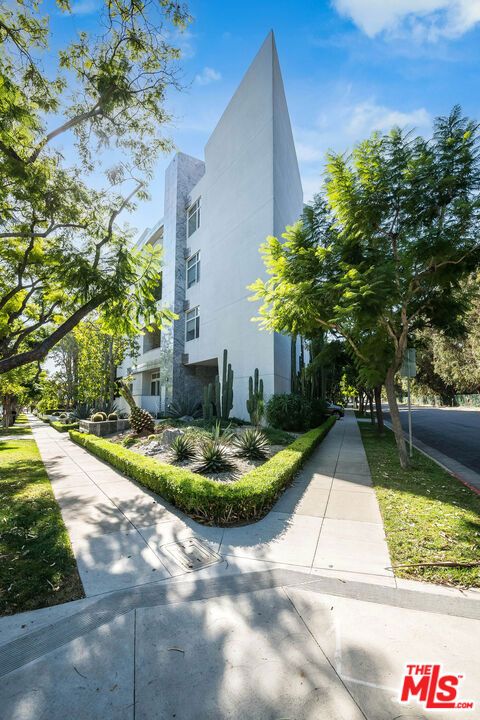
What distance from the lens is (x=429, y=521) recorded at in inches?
201

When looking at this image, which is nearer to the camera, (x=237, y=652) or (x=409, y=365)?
(x=237, y=652)

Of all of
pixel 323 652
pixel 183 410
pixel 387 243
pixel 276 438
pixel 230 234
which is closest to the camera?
pixel 323 652

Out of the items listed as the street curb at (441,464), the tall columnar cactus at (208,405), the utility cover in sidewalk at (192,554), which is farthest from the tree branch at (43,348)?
the street curb at (441,464)

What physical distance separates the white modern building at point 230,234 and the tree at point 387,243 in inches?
250

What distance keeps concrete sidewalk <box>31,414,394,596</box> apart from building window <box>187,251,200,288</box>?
17.4 m

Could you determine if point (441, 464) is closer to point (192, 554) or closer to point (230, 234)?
point (192, 554)

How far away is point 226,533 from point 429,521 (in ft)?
10.5

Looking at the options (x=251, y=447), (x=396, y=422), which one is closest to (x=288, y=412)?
(x=251, y=447)

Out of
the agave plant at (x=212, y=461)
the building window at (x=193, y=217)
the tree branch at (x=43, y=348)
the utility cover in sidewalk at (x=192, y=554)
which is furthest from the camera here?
the building window at (x=193, y=217)

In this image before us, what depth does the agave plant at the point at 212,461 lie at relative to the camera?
26.1 ft

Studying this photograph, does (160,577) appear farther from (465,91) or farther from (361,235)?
(465,91)

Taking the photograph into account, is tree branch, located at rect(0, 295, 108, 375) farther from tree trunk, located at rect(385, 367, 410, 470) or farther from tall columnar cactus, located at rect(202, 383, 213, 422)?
tree trunk, located at rect(385, 367, 410, 470)

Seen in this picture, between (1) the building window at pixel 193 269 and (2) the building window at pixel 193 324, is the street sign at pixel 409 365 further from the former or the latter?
(1) the building window at pixel 193 269

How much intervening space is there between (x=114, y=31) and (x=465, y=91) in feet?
26.0
